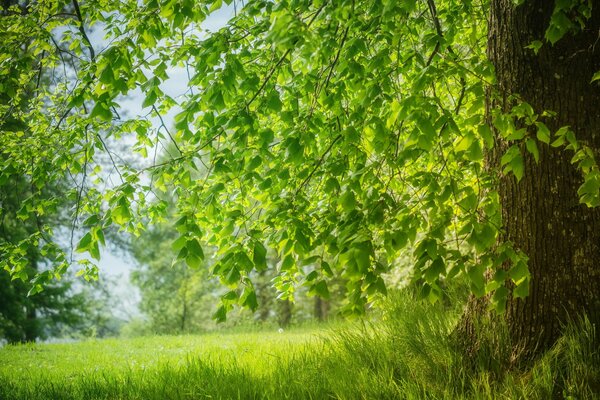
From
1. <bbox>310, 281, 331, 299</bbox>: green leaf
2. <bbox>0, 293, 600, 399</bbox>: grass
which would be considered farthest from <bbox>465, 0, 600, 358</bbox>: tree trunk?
<bbox>310, 281, 331, 299</bbox>: green leaf

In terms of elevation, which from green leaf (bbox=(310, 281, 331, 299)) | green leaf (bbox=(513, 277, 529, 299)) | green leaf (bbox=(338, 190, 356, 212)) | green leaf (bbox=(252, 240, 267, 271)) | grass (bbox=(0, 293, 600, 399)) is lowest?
grass (bbox=(0, 293, 600, 399))

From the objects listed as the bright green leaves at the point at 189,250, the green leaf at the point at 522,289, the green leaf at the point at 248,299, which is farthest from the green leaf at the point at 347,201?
the green leaf at the point at 522,289

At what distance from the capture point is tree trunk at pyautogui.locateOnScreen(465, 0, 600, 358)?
2.95 m

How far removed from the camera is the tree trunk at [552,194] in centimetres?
295

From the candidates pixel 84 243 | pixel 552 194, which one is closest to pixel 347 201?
pixel 84 243

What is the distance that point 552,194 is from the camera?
2988mm

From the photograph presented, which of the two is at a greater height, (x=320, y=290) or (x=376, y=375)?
(x=320, y=290)

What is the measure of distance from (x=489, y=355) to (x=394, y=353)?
34.4 inches

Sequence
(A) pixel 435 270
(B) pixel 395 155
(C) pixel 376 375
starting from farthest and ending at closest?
(C) pixel 376 375
(B) pixel 395 155
(A) pixel 435 270

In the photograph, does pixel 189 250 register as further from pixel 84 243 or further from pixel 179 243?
pixel 84 243

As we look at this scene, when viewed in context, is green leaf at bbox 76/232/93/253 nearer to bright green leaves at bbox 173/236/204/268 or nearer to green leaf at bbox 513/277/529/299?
bright green leaves at bbox 173/236/204/268

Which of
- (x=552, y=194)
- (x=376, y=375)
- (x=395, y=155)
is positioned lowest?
(x=376, y=375)

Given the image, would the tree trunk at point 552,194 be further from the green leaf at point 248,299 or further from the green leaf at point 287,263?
the green leaf at point 248,299

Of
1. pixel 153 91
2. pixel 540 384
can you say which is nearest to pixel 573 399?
pixel 540 384
